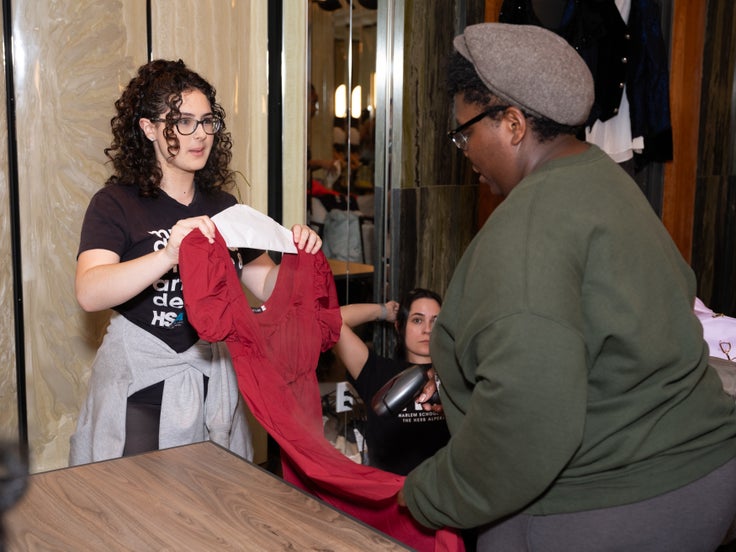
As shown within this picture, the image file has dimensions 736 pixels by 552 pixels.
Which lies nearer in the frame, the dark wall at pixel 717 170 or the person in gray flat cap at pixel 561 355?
the person in gray flat cap at pixel 561 355

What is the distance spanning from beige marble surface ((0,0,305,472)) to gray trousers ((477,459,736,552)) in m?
2.11

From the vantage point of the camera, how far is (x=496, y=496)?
125 centimetres

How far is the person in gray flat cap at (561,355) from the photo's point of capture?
117 cm

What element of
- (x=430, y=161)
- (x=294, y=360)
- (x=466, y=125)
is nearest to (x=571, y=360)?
(x=466, y=125)

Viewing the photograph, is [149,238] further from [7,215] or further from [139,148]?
[7,215]

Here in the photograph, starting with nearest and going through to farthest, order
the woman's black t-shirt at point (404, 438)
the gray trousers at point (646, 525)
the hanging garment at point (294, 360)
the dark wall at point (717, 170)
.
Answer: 1. the gray trousers at point (646, 525)
2. the hanging garment at point (294, 360)
3. the woman's black t-shirt at point (404, 438)
4. the dark wall at point (717, 170)

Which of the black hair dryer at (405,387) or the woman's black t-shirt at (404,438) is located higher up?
the black hair dryer at (405,387)

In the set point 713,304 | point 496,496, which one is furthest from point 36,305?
point 713,304

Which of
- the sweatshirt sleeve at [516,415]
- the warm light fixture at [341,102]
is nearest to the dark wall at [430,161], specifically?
the warm light fixture at [341,102]

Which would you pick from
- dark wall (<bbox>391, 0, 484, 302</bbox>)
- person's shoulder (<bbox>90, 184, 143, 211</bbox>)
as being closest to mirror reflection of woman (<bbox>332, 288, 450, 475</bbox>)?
person's shoulder (<bbox>90, 184, 143, 211</bbox>)

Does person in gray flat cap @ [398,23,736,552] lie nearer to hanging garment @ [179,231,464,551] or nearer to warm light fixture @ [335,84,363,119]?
hanging garment @ [179,231,464,551]

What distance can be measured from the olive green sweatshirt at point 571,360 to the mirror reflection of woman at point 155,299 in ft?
3.19

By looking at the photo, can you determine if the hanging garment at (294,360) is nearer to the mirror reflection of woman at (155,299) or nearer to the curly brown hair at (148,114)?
the mirror reflection of woman at (155,299)

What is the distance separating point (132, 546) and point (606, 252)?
94 cm
